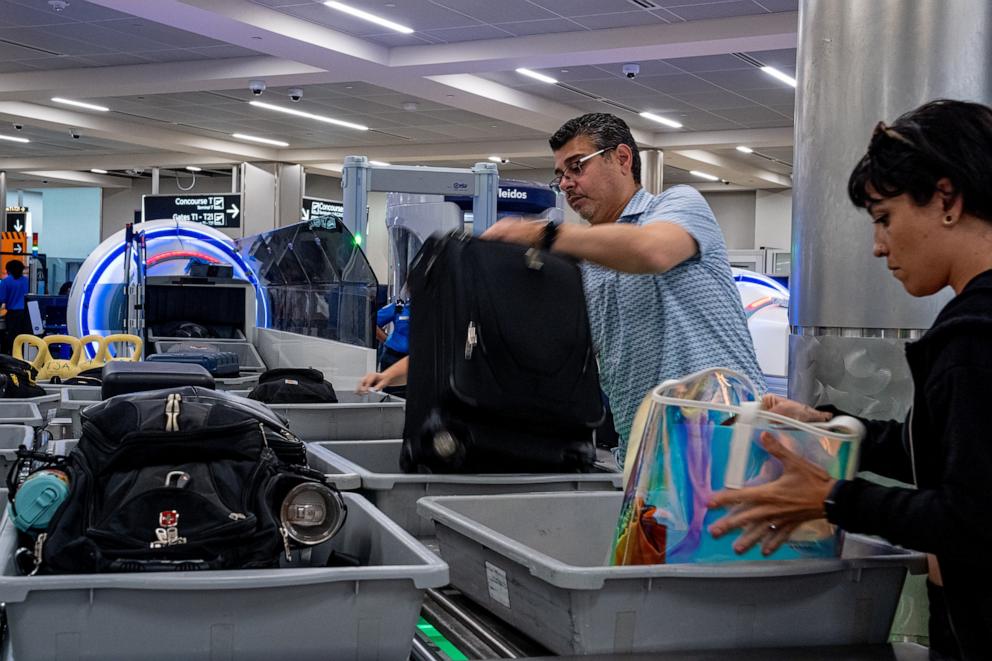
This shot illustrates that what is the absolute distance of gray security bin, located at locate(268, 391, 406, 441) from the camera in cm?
286

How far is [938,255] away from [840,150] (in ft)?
3.17

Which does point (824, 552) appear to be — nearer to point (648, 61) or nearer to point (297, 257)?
point (297, 257)

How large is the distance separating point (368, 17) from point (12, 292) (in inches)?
300

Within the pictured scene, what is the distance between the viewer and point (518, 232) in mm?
2012

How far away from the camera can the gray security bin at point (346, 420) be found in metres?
2.86

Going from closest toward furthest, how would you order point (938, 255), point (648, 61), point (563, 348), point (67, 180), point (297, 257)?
point (938, 255) < point (563, 348) < point (297, 257) < point (648, 61) < point (67, 180)

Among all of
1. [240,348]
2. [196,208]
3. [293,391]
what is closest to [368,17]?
[196,208]

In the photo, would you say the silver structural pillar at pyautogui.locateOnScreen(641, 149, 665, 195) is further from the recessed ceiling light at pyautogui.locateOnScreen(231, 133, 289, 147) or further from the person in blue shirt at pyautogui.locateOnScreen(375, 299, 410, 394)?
the person in blue shirt at pyautogui.locateOnScreen(375, 299, 410, 394)

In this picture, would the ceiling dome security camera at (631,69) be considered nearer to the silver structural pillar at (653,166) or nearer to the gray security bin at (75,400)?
the silver structural pillar at (653,166)

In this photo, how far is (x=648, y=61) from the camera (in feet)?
41.6

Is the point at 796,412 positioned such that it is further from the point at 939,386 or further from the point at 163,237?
the point at 163,237

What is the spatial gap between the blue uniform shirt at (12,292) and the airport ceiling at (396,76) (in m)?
2.48

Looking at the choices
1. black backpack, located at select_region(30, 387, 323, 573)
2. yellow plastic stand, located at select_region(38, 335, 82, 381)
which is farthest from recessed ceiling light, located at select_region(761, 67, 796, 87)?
black backpack, located at select_region(30, 387, 323, 573)

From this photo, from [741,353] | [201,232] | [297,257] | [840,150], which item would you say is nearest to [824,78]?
[840,150]
